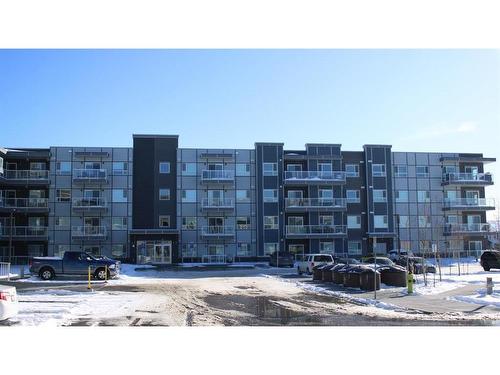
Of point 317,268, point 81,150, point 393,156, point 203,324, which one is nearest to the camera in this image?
point 203,324

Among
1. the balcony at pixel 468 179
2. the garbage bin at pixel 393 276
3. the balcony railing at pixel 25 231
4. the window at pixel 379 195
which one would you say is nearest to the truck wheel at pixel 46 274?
the garbage bin at pixel 393 276

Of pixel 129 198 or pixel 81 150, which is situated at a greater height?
pixel 81 150

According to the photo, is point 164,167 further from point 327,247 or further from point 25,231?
point 327,247

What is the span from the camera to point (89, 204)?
52.3 meters

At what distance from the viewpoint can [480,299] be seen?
19.2 m

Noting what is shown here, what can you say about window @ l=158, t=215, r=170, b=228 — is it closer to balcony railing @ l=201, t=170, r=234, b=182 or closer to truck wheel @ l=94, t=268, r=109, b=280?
balcony railing @ l=201, t=170, r=234, b=182

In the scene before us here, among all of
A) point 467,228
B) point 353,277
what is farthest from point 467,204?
point 353,277

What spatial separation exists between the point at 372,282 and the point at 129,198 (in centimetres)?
3546

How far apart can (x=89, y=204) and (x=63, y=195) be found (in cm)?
307

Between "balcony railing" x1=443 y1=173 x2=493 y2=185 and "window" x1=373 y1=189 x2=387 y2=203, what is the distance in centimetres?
709

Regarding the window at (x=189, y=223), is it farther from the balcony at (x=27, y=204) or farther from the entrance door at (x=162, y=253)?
the balcony at (x=27, y=204)

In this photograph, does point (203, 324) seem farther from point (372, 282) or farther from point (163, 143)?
point (163, 143)

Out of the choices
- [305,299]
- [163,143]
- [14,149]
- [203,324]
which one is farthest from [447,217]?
[203,324]

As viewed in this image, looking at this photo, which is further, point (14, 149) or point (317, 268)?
point (14, 149)
